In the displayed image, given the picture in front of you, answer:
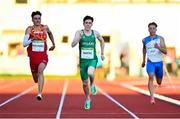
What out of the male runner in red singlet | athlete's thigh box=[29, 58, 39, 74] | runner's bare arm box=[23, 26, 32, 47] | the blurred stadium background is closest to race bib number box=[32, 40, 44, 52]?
the male runner in red singlet

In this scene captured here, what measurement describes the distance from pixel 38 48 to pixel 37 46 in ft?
0.17

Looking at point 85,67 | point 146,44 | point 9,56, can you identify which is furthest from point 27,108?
point 9,56

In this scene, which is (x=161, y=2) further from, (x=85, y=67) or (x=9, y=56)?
(x=85, y=67)

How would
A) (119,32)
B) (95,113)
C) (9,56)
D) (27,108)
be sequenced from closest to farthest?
(95,113) → (27,108) → (9,56) → (119,32)

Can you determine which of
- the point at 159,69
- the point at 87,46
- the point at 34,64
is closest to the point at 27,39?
the point at 34,64

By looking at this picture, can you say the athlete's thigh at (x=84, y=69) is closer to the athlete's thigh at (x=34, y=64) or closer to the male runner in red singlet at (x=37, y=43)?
the male runner in red singlet at (x=37, y=43)

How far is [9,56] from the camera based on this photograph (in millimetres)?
52938

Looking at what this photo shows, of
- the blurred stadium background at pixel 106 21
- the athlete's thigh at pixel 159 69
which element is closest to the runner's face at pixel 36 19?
the athlete's thigh at pixel 159 69

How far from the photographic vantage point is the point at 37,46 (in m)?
17.4

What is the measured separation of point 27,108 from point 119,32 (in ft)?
130

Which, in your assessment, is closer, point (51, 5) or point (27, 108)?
point (27, 108)

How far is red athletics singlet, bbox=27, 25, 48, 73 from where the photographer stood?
56.7 feet

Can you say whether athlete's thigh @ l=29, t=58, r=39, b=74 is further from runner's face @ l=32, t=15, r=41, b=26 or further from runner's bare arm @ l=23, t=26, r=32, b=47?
runner's face @ l=32, t=15, r=41, b=26

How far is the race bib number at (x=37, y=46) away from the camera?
17.3 metres
